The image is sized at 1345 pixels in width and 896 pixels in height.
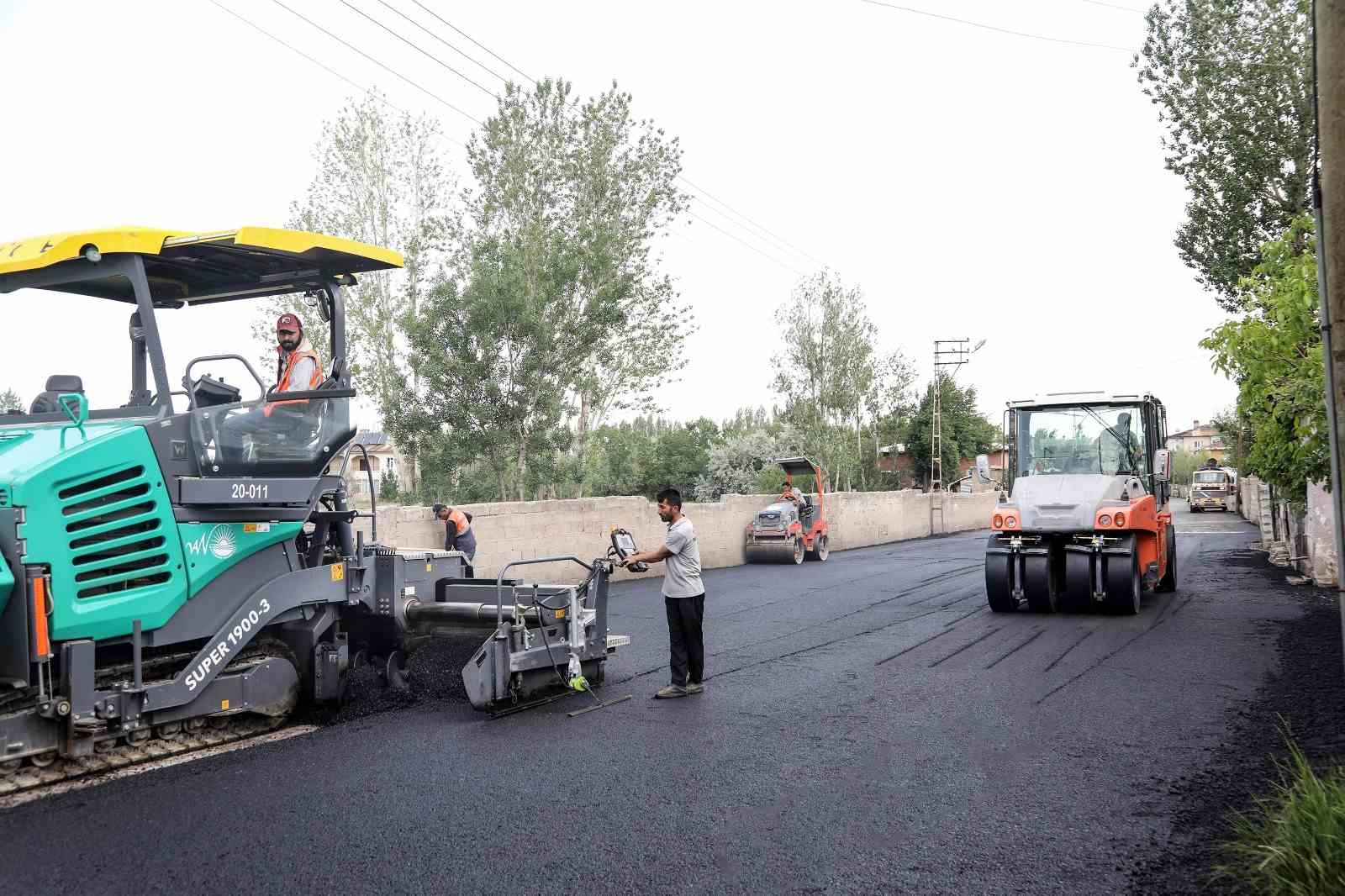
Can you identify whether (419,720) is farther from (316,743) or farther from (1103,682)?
(1103,682)

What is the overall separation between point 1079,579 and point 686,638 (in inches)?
250

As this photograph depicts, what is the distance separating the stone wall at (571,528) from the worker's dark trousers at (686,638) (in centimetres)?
600

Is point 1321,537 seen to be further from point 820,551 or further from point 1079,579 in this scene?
point 820,551

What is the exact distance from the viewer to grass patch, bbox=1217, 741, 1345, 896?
3502 millimetres

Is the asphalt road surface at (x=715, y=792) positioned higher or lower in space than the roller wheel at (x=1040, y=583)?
lower

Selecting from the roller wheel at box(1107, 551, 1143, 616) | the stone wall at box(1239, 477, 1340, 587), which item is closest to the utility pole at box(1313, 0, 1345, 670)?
the stone wall at box(1239, 477, 1340, 587)

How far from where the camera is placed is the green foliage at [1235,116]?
20.8m

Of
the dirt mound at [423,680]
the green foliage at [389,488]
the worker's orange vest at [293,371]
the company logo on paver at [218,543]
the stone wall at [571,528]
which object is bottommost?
the dirt mound at [423,680]

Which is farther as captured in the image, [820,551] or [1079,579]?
[820,551]

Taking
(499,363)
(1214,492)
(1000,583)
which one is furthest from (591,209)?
(1214,492)

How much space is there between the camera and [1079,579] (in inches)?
478

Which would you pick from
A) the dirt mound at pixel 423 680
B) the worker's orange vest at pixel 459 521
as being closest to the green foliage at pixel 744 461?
the worker's orange vest at pixel 459 521

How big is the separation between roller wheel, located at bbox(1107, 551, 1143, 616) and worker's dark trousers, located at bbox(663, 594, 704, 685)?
635 centimetres

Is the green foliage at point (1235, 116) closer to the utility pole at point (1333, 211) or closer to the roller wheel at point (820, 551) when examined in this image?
the roller wheel at point (820, 551)
